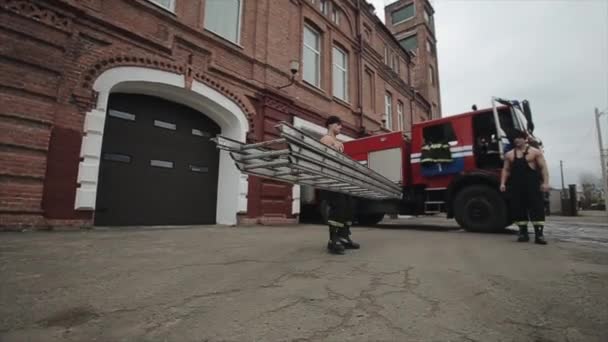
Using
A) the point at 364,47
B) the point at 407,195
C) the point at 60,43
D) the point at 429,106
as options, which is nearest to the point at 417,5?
the point at 429,106

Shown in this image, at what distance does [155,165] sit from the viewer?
6.65 metres

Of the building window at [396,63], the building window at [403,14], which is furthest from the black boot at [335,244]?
the building window at [403,14]

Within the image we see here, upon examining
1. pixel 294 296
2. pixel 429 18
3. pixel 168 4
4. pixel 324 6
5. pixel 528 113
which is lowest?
pixel 294 296

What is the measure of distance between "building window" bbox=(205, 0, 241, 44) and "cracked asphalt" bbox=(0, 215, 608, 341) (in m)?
6.69

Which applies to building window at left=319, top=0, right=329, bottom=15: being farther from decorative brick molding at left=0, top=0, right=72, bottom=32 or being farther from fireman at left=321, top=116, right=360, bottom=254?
fireman at left=321, top=116, right=360, bottom=254

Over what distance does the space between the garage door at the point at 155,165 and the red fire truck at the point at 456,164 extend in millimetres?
4496

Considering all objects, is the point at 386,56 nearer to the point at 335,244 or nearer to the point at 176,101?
the point at 176,101

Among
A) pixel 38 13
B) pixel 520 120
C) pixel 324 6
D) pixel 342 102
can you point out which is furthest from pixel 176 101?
pixel 324 6

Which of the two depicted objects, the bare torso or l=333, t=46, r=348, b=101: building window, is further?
l=333, t=46, r=348, b=101: building window

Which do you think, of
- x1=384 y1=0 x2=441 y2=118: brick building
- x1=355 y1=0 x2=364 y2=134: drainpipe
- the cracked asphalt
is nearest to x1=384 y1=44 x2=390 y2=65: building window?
x1=355 y1=0 x2=364 y2=134: drainpipe

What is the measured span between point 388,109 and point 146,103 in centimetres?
1334

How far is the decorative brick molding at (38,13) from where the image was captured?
471 cm

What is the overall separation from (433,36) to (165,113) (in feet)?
81.5

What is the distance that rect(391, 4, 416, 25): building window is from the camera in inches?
940
